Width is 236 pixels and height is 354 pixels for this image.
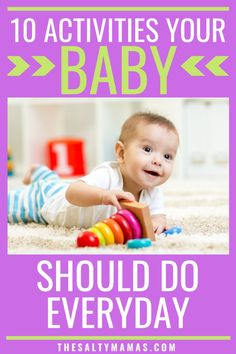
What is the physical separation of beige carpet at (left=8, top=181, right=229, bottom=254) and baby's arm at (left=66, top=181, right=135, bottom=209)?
87 mm

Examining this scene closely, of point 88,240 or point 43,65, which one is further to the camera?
point 43,65

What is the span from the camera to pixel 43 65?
1.33 meters

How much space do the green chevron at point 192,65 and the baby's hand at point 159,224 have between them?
0.37 metres

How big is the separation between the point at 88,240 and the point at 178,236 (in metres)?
0.23

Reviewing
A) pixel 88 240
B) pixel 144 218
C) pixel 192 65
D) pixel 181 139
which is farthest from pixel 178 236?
pixel 181 139

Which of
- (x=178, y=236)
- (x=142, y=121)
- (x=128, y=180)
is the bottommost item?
(x=178, y=236)

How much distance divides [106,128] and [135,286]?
225cm

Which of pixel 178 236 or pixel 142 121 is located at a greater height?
pixel 142 121

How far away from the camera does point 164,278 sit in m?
0.91

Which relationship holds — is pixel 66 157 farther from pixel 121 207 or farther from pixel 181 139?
pixel 121 207

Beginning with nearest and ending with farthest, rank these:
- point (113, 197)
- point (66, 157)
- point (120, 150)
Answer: point (113, 197) < point (120, 150) < point (66, 157)

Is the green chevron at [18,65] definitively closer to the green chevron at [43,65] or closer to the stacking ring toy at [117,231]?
the green chevron at [43,65]

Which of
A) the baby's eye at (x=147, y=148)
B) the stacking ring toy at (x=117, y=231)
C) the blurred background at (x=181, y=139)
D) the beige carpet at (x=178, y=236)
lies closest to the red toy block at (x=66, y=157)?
the blurred background at (x=181, y=139)

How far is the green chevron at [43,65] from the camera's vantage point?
132 cm
